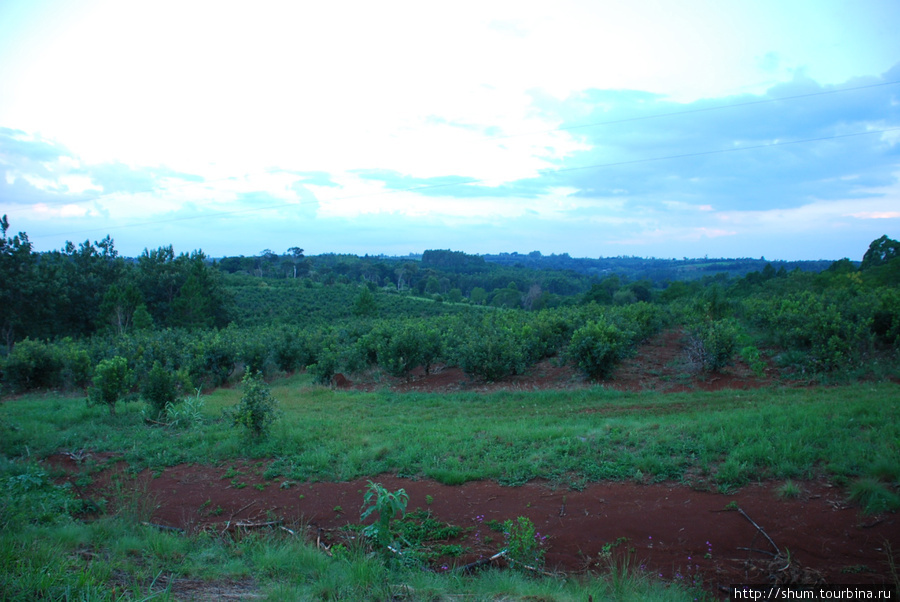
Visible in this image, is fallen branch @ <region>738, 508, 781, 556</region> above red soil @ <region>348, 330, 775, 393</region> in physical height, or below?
above

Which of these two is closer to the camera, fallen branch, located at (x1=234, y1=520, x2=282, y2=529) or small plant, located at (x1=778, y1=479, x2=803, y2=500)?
small plant, located at (x1=778, y1=479, x2=803, y2=500)

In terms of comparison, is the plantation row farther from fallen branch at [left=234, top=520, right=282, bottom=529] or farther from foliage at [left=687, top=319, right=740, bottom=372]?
fallen branch at [left=234, top=520, right=282, bottom=529]

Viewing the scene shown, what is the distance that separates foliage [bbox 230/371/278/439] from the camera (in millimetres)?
8578

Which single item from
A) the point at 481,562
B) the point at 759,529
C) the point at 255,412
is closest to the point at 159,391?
the point at 255,412

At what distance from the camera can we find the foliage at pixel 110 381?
408 inches

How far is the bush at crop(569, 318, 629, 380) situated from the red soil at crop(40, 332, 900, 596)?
763 cm

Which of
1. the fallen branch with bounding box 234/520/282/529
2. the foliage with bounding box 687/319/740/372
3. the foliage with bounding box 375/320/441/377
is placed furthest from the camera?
the foliage with bounding box 375/320/441/377

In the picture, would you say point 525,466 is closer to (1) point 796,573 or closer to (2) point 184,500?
(1) point 796,573

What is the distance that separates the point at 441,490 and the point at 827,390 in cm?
924

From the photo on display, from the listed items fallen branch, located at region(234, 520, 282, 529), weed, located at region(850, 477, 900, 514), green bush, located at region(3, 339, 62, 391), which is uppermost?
weed, located at region(850, 477, 900, 514)

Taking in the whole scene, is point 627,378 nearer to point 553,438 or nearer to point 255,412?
point 553,438

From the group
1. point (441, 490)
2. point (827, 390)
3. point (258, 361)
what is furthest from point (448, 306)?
point (441, 490)

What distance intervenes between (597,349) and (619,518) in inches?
334

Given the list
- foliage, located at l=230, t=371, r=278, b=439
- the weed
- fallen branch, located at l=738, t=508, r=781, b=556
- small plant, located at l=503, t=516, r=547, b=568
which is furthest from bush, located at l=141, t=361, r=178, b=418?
the weed
